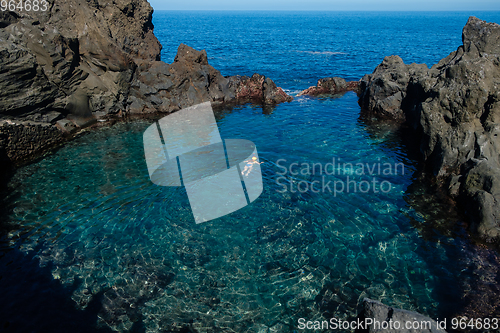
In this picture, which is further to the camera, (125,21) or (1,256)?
(125,21)

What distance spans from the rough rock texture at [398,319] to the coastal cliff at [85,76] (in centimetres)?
1611

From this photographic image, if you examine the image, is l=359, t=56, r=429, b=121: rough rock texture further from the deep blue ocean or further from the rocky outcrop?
the rocky outcrop

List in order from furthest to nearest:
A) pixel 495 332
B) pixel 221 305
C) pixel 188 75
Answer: pixel 188 75 < pixel 221 305 < pixel 495 332

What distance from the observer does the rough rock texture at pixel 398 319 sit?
562 centimetres

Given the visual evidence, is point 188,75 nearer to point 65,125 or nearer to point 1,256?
point 65,125

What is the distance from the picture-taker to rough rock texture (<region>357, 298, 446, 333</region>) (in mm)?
5621

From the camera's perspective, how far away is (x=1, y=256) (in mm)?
8844

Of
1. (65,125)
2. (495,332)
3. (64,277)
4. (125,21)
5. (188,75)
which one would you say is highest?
(125,21)

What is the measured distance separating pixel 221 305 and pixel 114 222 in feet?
16.8

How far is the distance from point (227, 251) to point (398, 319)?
493cm

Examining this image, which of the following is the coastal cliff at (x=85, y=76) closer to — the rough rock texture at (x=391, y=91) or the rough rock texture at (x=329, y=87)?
the rough rock texture at (x=329, y=87)

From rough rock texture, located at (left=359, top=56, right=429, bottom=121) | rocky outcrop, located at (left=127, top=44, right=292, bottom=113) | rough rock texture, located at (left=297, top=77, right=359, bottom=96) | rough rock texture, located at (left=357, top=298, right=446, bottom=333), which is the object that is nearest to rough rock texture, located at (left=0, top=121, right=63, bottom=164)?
rocky outcrop, located at (left=127, top=44, right=292, bottom=113)

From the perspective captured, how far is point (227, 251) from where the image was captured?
30.2 ft

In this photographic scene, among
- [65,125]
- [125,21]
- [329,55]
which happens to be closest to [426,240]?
[65,125]
